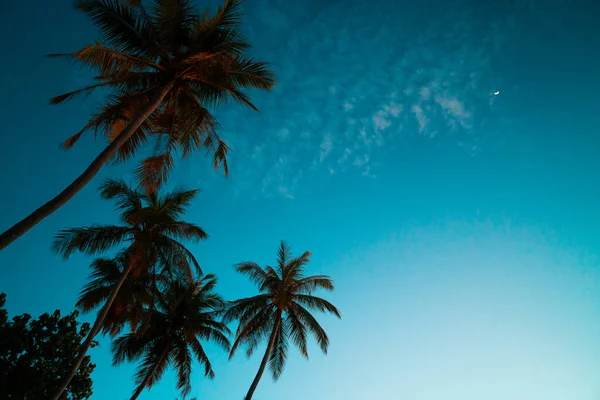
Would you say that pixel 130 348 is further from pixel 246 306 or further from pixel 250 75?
pixel 250 75

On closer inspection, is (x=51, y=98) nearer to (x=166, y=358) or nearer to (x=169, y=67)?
(x=169, y=67)

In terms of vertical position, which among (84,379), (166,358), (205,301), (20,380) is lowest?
(20,380)

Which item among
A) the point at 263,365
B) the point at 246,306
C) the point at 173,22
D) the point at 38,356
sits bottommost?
the point at 38,356

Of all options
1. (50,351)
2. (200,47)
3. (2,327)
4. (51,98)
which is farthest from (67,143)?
(50,351)

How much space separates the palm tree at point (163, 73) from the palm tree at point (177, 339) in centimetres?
1056

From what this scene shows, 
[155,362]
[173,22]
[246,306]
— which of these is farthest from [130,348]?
[173,22]

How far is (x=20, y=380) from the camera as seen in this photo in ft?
43.7

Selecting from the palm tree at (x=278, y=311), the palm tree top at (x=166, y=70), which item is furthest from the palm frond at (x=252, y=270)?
the palm tree top at (x=166, y=70)

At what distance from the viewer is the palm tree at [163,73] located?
944cm

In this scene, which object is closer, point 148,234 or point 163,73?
point 163,73

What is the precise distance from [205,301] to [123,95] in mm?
13520

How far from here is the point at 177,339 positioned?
1959cm

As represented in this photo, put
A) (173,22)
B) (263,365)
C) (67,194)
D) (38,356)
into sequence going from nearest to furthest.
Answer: (67,194), (173,22), (38,356), (263,365)

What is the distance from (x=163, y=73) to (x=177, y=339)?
15.8 meters
